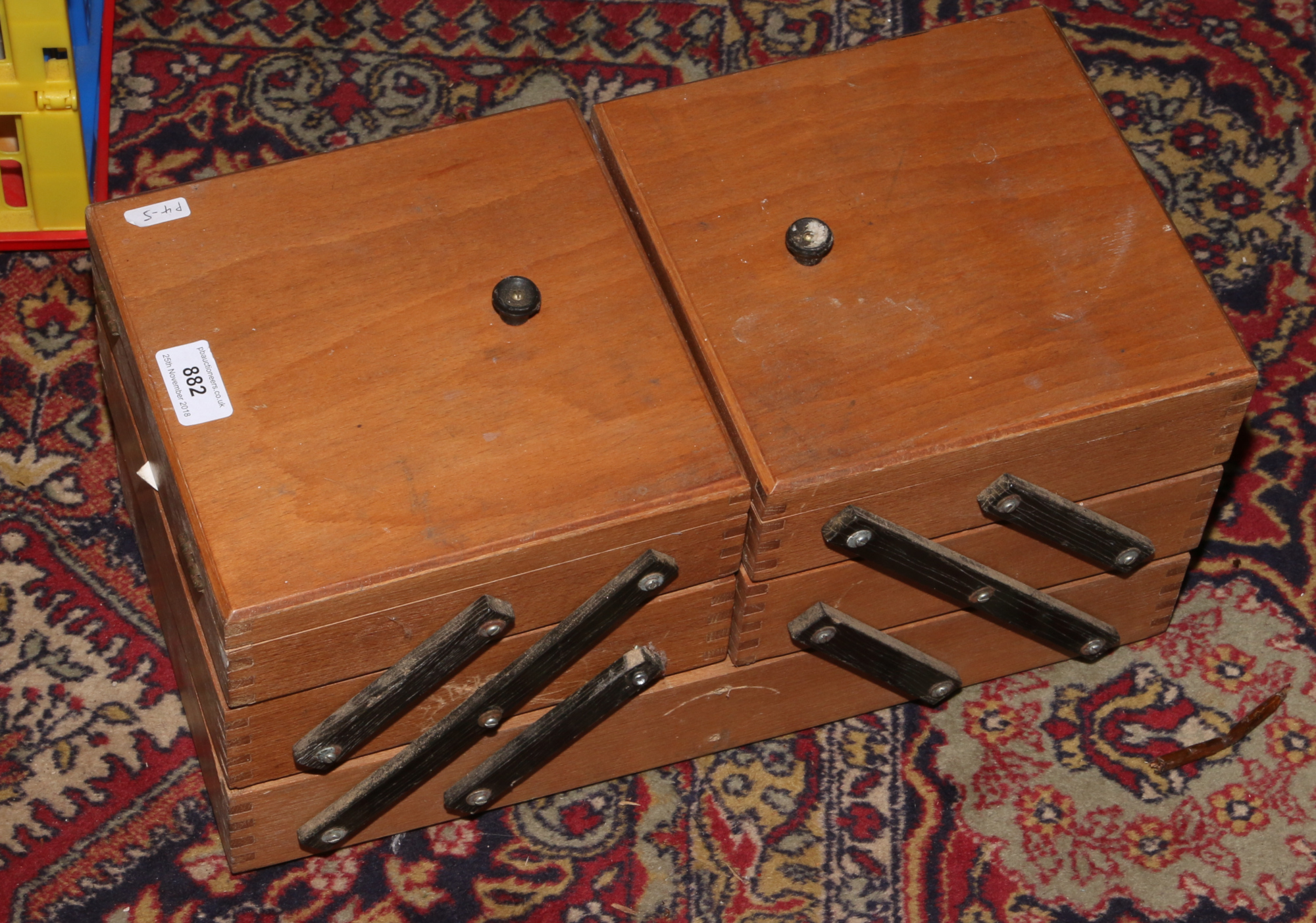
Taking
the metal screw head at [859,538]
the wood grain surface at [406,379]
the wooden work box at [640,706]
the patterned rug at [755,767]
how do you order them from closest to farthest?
the wood grain surface at [406,379]
the metal screw head at [859,538]
the wooden work box at [640,706]
the patterned rug at [755,767]

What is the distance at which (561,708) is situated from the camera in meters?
1.71

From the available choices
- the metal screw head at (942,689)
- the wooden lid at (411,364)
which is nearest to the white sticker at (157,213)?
the wooden lid at (411,364)

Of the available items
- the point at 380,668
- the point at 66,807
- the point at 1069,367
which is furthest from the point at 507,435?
the point at 66,807

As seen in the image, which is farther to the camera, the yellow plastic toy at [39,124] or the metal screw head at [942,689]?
the yellow plastic toy at [39,124]

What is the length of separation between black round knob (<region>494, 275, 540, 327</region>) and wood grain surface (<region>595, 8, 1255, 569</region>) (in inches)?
5.7

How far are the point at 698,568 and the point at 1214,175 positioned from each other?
1154mm

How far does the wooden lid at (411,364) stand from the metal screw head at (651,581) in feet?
0.16

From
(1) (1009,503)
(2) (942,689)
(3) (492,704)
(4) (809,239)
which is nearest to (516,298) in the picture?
(4) (809,239)

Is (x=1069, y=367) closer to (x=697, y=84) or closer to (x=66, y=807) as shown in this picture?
(x=697, y=84)

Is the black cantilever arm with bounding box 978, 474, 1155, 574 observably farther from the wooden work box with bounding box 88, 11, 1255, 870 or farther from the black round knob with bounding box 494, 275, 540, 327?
the black round knob with bounding box 494, 275, 540, 327

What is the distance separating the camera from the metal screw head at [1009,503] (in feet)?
5.35

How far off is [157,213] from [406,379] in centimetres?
30

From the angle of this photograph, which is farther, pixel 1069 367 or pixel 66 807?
pixel 66 807

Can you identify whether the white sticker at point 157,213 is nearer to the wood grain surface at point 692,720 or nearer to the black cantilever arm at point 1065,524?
the wood grain surface at point 692,720
